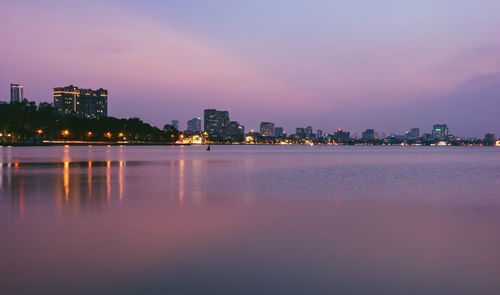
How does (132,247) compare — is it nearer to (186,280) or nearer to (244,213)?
(186,280)

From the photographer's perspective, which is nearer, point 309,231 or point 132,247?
point 132,247

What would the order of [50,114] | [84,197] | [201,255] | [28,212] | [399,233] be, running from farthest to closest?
[50,114] < [84,197] < [28,212] < [399,233] < [201,255]

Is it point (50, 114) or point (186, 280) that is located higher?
point (50, 114)

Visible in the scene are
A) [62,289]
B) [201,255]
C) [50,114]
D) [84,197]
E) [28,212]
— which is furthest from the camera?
[50,114]

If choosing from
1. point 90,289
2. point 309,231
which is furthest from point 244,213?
point 90,289

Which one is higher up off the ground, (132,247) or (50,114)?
(50,114)

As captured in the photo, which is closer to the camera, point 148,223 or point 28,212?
point 148,223

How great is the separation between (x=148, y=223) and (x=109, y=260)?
457 centimetres

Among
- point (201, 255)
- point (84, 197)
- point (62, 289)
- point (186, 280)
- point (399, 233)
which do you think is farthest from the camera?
point (84, 197)

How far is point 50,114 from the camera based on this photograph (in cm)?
16888

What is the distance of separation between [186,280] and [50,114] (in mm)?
180847

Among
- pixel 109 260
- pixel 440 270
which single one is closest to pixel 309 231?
pixel 440 270

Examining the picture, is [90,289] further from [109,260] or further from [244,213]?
[244,213]

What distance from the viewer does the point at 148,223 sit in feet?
45.6
